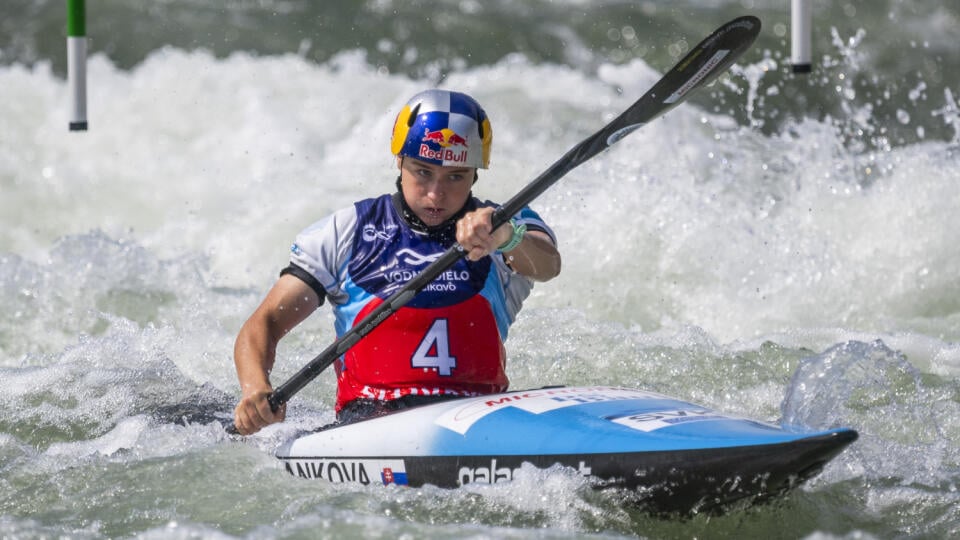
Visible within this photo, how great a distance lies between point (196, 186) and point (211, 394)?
184 inches

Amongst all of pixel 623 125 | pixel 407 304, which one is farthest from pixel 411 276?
pixel 623 125

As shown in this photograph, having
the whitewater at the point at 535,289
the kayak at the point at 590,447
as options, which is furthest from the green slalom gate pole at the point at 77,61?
the kayak at the point at 590,447

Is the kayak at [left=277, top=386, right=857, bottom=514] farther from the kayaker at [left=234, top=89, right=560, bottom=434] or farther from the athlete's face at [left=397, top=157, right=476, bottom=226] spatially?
the athlete's face at [left=397, top=157, right=476, bottom=226]

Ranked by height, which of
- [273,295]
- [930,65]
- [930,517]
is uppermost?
[930,65]

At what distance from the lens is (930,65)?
11586mm

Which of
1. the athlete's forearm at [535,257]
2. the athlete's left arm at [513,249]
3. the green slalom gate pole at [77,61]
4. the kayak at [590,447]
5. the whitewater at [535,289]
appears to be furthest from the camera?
the green slalom gate pole at [77,61]

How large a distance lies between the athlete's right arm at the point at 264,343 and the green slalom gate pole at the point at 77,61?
2628mm

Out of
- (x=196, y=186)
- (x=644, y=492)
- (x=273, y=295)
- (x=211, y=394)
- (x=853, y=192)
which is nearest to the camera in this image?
(x=644, y=492)

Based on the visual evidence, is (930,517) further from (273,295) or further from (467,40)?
(467,40)

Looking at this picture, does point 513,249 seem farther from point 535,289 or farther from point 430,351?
point 535,289

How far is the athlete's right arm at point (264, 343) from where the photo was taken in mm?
3916

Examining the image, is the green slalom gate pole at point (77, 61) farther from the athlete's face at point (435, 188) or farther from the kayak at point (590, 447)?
the kayak at point (590, 447)

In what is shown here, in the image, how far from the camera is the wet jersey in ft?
13.2

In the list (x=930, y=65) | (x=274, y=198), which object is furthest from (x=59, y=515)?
(x=930, y=65)
